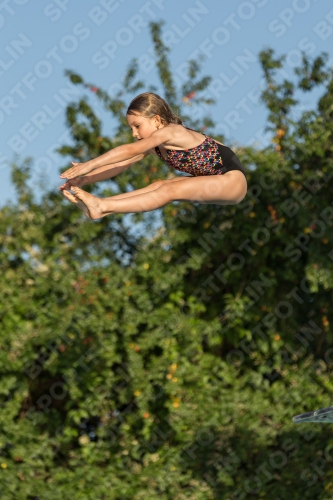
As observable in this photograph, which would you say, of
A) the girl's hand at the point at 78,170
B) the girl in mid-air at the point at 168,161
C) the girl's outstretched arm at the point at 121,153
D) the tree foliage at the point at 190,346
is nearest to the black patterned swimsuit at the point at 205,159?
the girl in mid-air at the point at 168,161

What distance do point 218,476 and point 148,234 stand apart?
2.34m

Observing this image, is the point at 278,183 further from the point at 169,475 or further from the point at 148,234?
the point at 169,475

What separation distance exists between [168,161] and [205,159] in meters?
0.18

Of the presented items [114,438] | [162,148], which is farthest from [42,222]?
[162,148]

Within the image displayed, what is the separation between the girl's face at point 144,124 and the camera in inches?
160

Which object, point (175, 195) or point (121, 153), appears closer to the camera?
point (121, 153)

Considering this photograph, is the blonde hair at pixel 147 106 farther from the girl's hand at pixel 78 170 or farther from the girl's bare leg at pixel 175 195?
the girl's hand at pixel 78 170

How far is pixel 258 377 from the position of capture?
7.87 meters

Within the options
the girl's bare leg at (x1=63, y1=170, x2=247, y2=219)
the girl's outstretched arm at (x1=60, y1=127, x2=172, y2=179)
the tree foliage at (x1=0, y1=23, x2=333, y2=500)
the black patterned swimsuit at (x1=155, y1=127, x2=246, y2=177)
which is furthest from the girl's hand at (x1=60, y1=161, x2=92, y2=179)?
the tree foliage at (x1=0, y1=23, x2=333, y2=500)

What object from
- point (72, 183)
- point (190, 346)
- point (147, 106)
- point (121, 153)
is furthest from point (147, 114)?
point (190, 346)

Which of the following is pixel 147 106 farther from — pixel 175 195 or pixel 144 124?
pixel 175 195

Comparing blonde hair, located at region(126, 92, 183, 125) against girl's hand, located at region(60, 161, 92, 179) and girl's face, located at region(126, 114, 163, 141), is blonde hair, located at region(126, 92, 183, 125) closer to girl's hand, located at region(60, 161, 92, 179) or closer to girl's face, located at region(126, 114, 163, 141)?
girl's face, located at region(126, 114, 163, 141)

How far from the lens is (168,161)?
4.31 meters

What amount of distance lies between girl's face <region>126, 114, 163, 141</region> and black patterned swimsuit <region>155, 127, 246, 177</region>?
0.15 m
